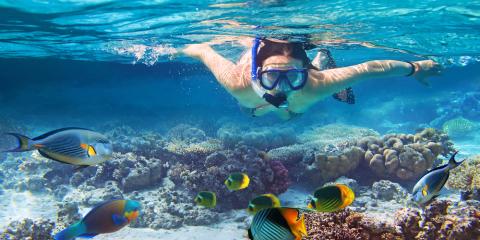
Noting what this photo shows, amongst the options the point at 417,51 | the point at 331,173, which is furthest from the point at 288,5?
the point at 417,51

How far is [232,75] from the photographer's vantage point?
6797 millimetres

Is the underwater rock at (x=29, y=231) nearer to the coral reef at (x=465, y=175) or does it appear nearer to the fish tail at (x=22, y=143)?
the fish tail at (x=22, y=143)

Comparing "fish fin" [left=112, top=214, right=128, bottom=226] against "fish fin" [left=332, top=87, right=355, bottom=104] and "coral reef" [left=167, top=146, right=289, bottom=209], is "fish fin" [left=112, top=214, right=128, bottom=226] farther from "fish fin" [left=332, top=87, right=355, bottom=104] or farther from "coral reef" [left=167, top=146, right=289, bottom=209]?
"fish fin" [left=332, top=87, right=355, bottom=104]

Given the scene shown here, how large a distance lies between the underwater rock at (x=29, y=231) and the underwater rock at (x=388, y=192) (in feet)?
26.6

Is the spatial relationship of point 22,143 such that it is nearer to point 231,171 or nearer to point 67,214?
point 67,214

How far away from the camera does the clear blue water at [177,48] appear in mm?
10312

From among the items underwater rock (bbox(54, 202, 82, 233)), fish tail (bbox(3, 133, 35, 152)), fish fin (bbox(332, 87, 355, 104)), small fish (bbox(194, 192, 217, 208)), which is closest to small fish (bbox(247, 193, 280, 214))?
small fish (bbox(194, 192, 217, 208))

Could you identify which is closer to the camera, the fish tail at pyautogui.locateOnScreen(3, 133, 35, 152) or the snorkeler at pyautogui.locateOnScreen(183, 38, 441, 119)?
A: the fish tail at pyautogui.locateOnScreen(3, 133, 35, 152)

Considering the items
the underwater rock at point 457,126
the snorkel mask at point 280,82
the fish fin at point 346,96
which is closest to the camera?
the snorkel mask at point 280,82

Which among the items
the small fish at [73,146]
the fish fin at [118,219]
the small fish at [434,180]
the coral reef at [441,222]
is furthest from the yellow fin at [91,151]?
the coral reef at [441,222]

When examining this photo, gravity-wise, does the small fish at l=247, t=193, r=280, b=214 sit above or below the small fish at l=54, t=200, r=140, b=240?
below

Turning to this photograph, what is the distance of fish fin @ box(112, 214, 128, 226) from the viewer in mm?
3523

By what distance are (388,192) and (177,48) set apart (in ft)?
47.1

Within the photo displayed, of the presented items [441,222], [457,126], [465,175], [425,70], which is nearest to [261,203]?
[441,222]
